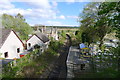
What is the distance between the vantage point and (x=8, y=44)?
11836mm

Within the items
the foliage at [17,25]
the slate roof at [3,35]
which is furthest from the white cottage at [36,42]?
the slate roof at [3,35]

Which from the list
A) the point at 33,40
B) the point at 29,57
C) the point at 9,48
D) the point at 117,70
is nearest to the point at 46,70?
the point at 29,57

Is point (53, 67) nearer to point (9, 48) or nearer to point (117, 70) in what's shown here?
point (9, 48)

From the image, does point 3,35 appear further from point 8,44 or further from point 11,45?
point 11,45

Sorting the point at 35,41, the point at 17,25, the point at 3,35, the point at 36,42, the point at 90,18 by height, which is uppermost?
the point at 17,25

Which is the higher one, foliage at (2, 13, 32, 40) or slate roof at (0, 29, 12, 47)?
foliage at (2, 13, 32, 40)

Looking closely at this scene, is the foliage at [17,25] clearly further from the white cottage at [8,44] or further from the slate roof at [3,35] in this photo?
the slate roof at [3,35]

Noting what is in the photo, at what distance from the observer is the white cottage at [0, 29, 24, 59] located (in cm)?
1091

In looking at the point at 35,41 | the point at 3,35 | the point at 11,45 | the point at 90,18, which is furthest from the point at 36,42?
the point at 90,18

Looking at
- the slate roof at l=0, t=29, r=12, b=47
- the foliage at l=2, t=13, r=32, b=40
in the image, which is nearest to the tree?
the slate roof at l=0, t=29, r=12, b=47

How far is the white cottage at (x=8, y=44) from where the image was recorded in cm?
1091

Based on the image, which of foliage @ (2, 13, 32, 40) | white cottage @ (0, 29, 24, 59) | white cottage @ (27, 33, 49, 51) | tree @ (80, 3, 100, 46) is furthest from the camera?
foliage @ (2, 13, 32, 40)

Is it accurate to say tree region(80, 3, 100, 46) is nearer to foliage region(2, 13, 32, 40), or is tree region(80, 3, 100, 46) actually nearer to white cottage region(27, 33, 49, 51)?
white cottage region(27, 33, 49, 51)

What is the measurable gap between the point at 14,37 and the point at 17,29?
17.5m
